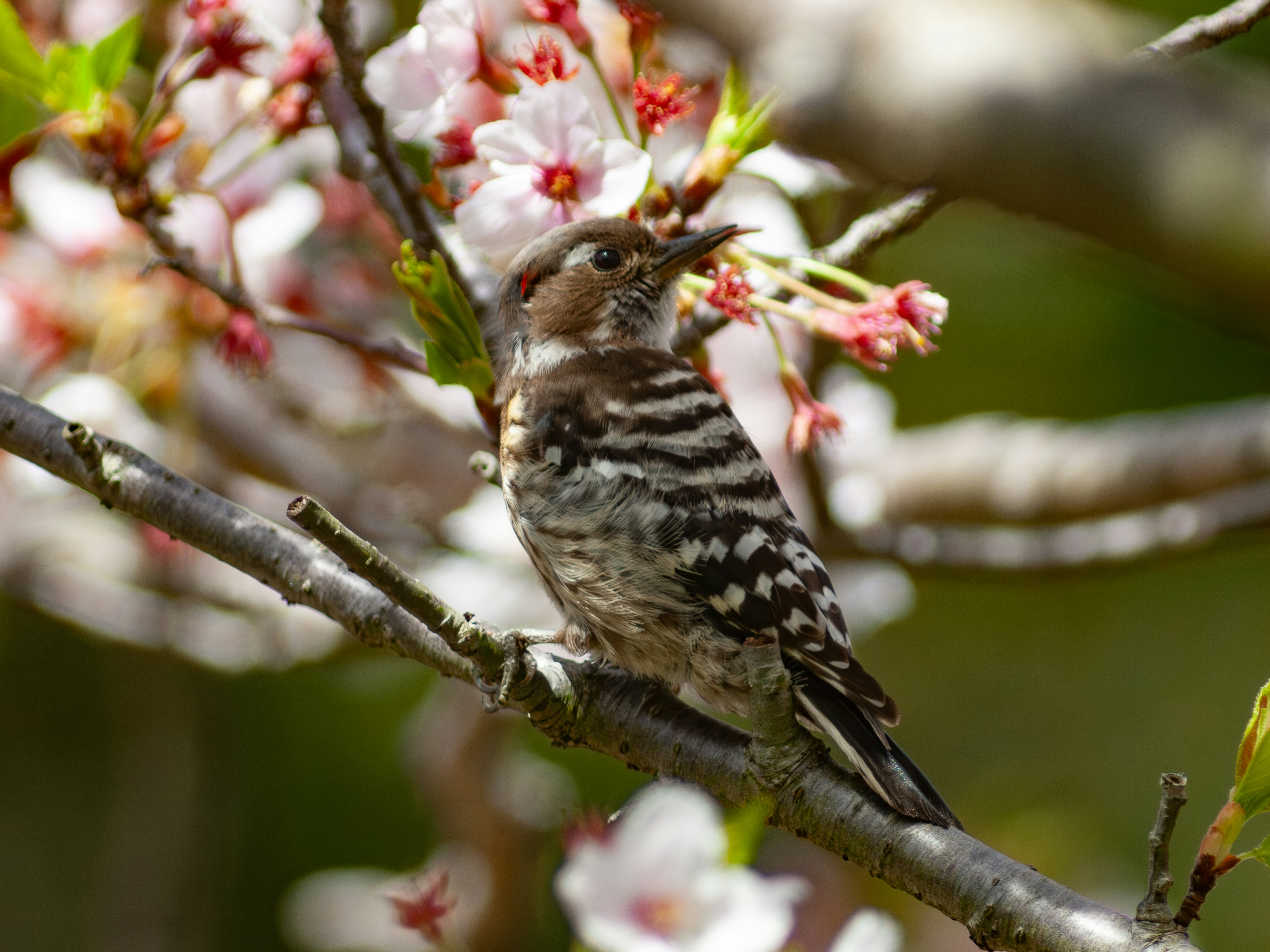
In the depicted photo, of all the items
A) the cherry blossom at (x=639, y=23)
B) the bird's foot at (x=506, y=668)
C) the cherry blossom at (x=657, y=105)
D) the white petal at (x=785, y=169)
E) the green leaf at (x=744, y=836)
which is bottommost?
the green leaf at (x=744, y=836)

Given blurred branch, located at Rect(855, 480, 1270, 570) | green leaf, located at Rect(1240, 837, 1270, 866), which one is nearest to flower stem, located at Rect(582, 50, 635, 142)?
green leaf, located at Rect(1240, 837, 1270, 866)

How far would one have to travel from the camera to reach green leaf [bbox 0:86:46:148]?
1.64 meters

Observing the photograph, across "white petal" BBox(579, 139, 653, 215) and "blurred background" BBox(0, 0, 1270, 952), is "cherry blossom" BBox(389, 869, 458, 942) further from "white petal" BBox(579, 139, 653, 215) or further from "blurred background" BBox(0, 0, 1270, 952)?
"white petal" BBox(579, 139, 653, 215)

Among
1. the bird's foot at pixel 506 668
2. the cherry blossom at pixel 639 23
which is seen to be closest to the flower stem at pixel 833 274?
the cherry blossom at pixel 639 23

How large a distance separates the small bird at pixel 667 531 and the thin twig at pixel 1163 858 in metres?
0.45

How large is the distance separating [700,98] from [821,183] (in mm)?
263

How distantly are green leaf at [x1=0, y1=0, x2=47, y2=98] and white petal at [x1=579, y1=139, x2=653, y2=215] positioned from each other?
72 centimetres

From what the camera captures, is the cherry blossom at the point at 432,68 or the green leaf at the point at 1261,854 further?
the cherry blossom at the point at 432,68

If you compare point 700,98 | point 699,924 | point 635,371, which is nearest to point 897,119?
point 699,924

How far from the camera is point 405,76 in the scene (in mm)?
1541

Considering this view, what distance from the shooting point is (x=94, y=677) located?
439 centimetres

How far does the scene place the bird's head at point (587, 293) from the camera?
6.37 feet

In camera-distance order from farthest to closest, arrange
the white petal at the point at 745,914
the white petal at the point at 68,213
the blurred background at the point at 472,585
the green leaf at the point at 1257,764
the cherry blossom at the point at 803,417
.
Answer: the blurred background at the point at 472,585
the white petal at the point at 68,213
the cherry blossom at the point at 803,417
the green leaf at the point at 1257,764
the white petal at the point at 745,914

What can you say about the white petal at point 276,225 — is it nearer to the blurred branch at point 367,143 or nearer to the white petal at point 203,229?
the white petal at point 203,229
